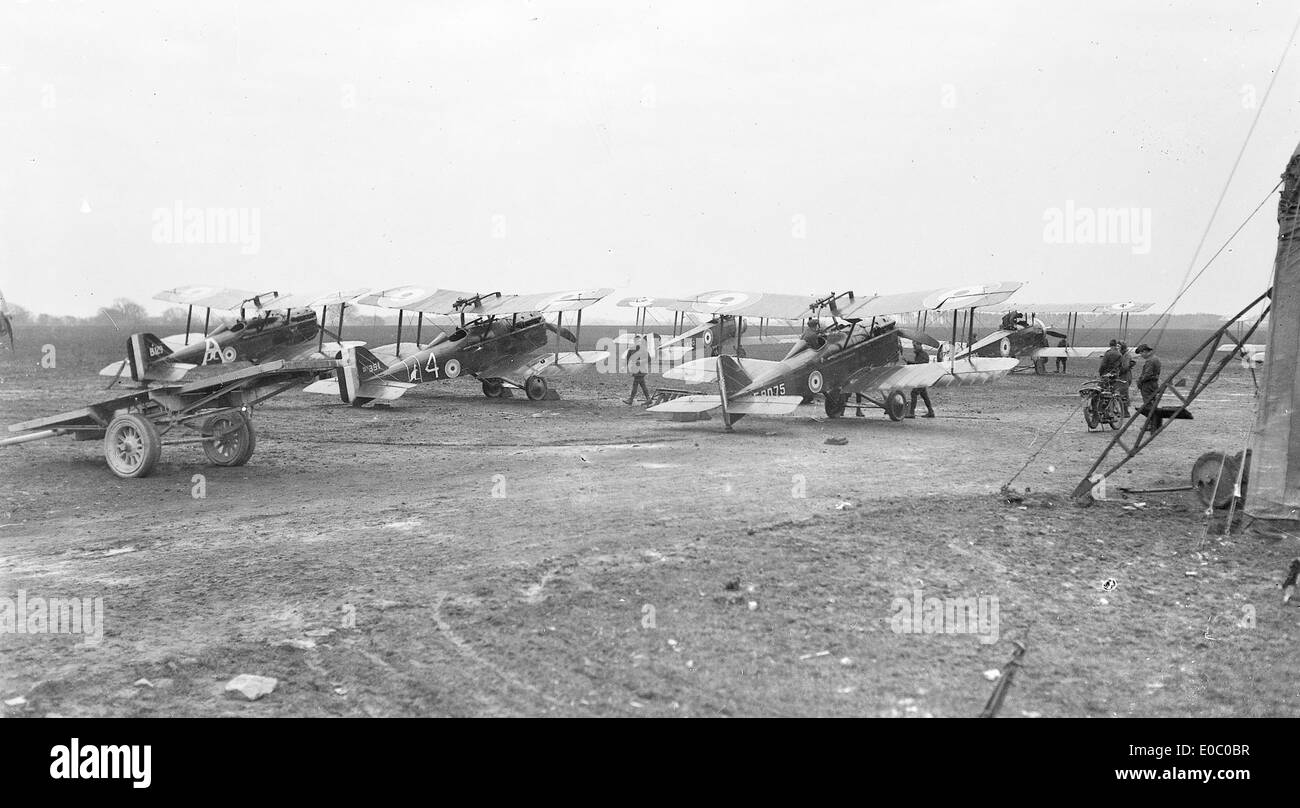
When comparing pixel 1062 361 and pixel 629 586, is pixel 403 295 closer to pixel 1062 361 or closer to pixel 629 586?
pixel 629 586

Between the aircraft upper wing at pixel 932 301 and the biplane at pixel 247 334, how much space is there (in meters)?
13.6

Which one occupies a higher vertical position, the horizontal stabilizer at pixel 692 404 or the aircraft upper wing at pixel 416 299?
the aircraft upper wing at pixel 416 299

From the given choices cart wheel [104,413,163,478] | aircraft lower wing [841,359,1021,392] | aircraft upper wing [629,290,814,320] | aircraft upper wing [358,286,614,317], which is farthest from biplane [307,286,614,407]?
cart wheel [104,413,163,478]

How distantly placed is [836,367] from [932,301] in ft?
8.55

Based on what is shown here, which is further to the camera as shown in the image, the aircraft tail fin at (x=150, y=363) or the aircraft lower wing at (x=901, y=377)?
the aircraft tail fin at (x=150, y=363)

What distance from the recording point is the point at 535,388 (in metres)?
25.2

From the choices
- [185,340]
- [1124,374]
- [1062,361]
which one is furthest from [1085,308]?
[185,340]

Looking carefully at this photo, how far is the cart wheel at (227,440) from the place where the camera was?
13.2m

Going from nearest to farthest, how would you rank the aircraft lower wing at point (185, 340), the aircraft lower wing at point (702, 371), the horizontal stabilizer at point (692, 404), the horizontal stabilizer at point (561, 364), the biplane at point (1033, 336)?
the horizontal stabilizer at point (692, 404) → the aircraft lower wing at point (702, 371) → the horizontal stabilizer at point (561, 364) → the aircraft lower wing at point (185, 340) → the biplane at point (1033, 336)

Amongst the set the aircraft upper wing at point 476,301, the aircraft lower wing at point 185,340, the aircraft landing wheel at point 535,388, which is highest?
the aircraft upper wing at point 476,301

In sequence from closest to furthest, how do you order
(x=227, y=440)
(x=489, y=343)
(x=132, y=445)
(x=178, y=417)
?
(x=132, y=445) → (x=178, y=417) → (x=227, y=440) → (x=489, y=343)

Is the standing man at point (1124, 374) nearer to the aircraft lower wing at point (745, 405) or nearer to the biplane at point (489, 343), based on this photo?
the aircraft lower wing at point (745, 405)

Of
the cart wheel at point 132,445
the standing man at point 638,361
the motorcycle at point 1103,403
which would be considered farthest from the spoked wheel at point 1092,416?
the cart wheel at point 132,445
